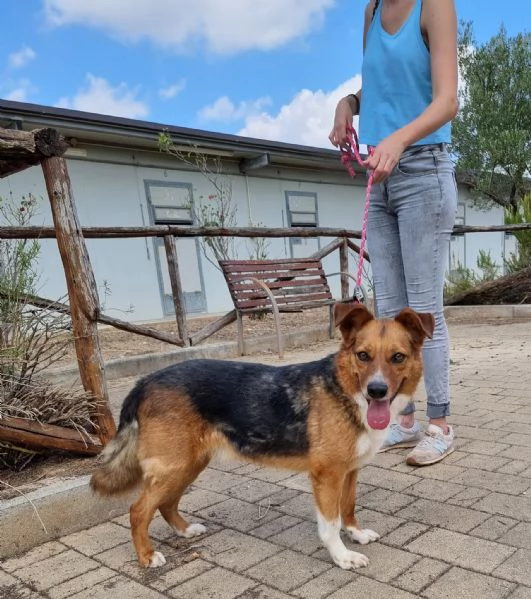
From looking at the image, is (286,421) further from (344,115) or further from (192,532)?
(344,115)

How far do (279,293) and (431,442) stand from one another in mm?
4632

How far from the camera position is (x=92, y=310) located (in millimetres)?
3260

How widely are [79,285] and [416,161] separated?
88.4 inches

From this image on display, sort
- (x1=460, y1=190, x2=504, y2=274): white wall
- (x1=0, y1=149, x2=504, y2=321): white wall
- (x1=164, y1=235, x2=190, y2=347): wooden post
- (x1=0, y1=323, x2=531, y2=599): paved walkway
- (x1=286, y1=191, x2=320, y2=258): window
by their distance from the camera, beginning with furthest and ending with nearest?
(x1=460, y1=190, x2=504, y2=274): white wall, (x1=286, y1=191, x2=320, y2=258): window, (x1=0, y1=149, x2=504, y2=321): white wall, (x1=164, y1=235, x2=190, y2=347): wooden post, (x1=0, y1=323, x2=531, y2=599): paved walkway

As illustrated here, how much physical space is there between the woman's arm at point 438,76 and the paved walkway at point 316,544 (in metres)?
1.81

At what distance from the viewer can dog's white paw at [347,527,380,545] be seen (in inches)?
96.5

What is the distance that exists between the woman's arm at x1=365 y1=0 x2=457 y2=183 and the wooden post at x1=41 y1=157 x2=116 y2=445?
184 centimetres

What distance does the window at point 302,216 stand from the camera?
14508 millimetres

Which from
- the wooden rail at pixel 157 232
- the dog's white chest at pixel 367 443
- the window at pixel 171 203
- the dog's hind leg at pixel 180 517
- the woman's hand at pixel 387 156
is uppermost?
the window at pixel 171 203

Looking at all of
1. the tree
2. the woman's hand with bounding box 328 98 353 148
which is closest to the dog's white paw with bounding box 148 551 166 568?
the woman's hand with bounding box 328 98 353 148

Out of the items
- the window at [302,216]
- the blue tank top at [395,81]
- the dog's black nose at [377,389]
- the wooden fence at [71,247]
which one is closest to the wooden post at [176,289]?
the wooden fence at [71,247]

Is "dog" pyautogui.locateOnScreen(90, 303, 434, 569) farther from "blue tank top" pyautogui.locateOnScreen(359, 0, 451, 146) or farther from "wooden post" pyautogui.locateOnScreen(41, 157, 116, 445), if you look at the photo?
"blue tank top" pyautogui.locateOnScreen(359, 0, 451, 146)

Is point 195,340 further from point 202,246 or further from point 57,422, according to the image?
point 202,246

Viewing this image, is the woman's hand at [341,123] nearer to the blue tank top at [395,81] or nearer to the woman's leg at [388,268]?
the blue tank top at [395,81]
